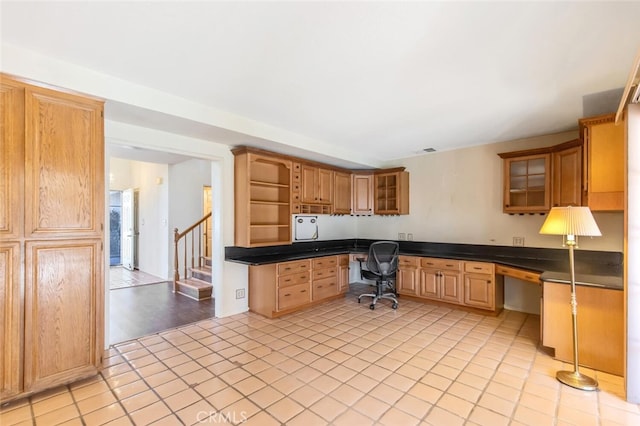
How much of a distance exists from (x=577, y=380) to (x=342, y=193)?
3.97 metres

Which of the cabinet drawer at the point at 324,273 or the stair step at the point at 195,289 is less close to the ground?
the cabinet drawer at the point at 324,273

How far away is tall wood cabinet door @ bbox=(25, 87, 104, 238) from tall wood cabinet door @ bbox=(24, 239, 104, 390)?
6.1 inches

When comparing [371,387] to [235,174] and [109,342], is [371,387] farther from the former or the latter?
[235,174]

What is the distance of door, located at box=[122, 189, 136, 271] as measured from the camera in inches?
299

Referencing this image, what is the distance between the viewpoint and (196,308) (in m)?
4.44

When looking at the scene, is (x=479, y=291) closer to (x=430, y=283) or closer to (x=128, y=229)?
(x=430, y=283)

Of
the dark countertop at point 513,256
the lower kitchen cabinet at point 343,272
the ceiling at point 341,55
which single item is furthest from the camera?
the lower kitchen cabinet at point 343,272

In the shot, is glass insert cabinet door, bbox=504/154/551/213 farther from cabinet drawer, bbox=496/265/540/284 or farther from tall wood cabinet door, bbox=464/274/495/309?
tall wood cabinet door, bbox=464/274/495/309

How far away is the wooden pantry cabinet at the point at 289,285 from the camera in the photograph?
404 centimetres

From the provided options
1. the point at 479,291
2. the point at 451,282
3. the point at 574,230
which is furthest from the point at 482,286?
the point at 574,230

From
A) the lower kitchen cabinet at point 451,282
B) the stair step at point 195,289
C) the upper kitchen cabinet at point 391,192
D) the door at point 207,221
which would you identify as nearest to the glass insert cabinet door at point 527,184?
the lower kitchen cabinet at point 451,282

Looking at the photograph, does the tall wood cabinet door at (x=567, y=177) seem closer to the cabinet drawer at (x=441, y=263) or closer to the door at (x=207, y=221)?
the cabinet drawer at (x=441, y=263)

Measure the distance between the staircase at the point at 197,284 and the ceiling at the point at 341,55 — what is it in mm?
2720

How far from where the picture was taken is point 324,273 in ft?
15.6
